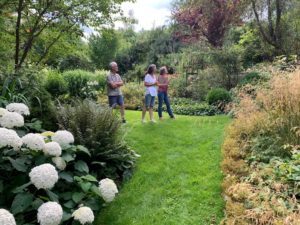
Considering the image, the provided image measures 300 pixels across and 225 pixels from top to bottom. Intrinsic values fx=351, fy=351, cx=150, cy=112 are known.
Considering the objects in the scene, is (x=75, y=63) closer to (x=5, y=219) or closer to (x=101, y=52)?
(x=101, y=52)

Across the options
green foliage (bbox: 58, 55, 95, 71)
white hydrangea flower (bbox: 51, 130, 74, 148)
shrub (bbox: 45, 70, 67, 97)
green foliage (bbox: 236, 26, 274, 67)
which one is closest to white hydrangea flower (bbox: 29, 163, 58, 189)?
white hydrangea flower (bbox: 51, 130, 74, 148)

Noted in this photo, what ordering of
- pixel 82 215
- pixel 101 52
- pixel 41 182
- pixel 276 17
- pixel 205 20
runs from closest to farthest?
pixel 41 182 → pixel 82 215 → pixel 276 17 → pixel 205 20 → pixel 101 52

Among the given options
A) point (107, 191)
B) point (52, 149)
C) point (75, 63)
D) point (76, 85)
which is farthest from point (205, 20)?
point (52, 149)

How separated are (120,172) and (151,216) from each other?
1203 mm

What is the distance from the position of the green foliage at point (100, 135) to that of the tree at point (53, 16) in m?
2.36

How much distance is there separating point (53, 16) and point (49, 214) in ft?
17.7

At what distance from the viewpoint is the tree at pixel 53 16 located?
6949 mm

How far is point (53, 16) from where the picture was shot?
7.25m

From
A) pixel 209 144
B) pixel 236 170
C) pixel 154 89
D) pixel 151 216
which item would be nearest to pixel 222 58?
pixel 154 89

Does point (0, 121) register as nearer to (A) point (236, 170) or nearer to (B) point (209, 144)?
(A) point (236, 170)

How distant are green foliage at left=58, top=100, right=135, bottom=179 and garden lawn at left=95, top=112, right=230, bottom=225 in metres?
0.28

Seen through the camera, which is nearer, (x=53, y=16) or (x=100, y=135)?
(x=100, y=135)

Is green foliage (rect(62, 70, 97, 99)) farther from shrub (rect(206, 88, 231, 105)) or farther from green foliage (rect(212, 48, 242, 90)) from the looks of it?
green foliage (rect(212, 48, 242, 90))

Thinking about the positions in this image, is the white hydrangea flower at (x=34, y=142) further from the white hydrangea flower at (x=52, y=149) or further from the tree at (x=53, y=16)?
the tree at (x=53, y=16)
